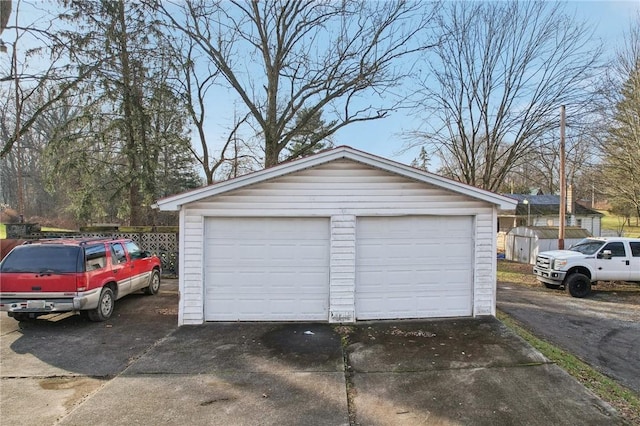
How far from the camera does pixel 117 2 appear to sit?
621 inches

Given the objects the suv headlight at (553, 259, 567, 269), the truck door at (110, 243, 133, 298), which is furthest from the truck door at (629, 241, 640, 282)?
the truck door at (110, 243, 133, 298)

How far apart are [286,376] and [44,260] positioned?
17.5 ft

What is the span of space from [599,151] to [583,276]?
38.8ft

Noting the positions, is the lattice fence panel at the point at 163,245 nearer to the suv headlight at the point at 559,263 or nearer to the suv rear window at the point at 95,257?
the suv rear window at the point at 95,257

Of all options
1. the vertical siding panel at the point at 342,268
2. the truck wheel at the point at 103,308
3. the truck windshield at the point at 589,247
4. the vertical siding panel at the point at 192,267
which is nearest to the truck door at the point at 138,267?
the truck wheel at the point at 103,308

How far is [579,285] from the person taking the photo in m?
11.9

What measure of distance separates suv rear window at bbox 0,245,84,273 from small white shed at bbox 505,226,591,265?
19.2m

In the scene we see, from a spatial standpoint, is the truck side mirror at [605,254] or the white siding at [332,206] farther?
→ the truck side mirror at [605,254]

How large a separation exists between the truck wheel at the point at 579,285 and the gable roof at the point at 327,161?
250 inches

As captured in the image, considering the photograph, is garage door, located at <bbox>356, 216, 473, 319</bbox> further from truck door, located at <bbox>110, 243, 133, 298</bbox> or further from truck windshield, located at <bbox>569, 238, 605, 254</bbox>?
truck windshield, located at <bbox>569, 238, 605, 254</bbox>

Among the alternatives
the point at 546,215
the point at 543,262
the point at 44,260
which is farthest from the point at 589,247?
the point at 546,215

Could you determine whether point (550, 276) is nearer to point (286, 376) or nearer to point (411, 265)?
point (411, 265)

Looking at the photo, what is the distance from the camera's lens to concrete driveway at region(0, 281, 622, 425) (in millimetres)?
4160

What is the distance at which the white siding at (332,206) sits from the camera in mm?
7508
